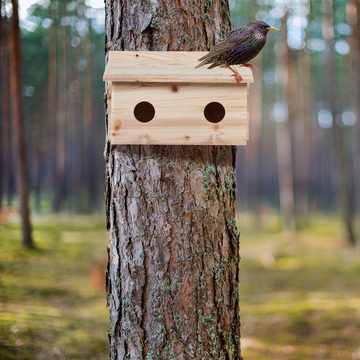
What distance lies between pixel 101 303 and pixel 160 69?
4328mm

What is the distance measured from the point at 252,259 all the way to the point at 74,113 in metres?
10.3

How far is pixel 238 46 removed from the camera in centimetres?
230

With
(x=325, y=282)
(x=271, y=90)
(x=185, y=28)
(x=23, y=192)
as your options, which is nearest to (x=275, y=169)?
(x=271, y=90)

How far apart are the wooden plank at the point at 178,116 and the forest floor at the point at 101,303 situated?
2290 mm

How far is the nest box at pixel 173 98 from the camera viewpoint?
236 centimetres

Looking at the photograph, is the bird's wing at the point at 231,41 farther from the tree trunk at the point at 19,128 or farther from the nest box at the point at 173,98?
the tree trunk at the point at 19,128

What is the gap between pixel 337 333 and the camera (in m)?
5.29

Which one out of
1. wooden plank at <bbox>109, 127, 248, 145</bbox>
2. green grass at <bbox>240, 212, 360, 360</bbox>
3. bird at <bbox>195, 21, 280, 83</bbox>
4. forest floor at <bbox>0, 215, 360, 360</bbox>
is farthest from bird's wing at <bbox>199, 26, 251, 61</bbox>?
green grass at <bbox>240, 212, 360, 360</bbox>

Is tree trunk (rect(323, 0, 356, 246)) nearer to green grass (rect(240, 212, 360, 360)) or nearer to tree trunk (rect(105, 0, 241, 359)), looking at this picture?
green grass (rect(240, 212, 360, 360))

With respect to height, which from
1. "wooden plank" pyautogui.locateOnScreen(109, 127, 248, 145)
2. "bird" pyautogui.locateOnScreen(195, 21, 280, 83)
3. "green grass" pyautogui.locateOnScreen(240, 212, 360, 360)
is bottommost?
"green grass" pyautogui.locateOnScreen(240, 212, 360, 360)

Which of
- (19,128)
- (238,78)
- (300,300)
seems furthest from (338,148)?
(238,78)

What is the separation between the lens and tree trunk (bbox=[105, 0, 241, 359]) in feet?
7.86

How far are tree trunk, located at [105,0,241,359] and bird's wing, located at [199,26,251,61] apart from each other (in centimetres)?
20

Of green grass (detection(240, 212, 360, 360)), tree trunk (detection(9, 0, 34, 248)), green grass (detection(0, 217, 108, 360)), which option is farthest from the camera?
tree trunk (detection(9, 0, 34, 248))
